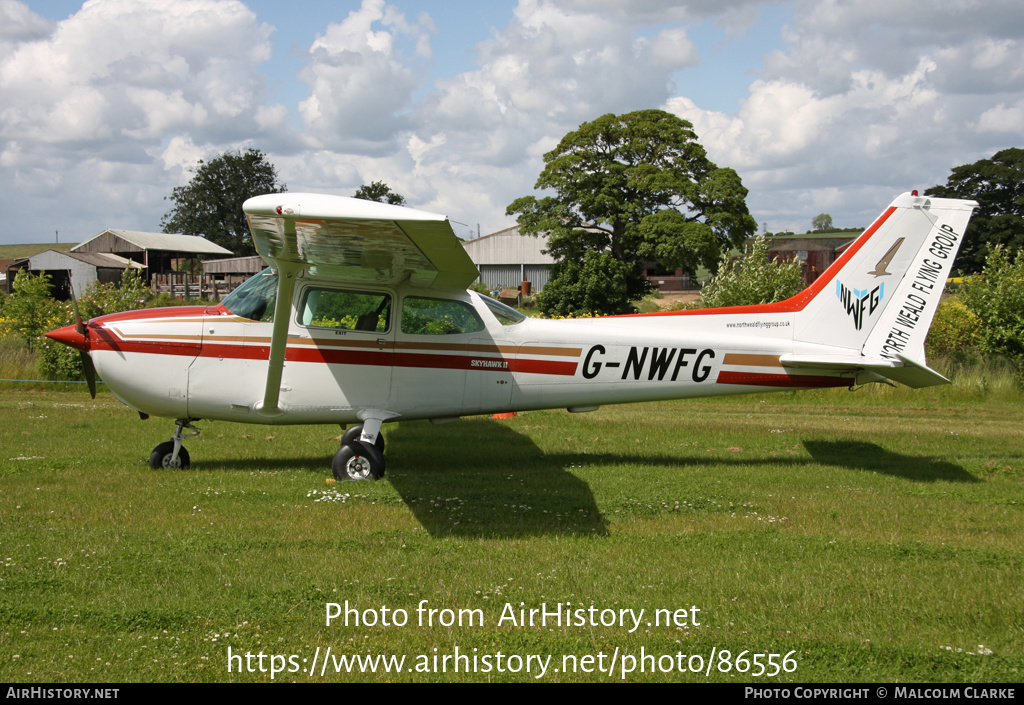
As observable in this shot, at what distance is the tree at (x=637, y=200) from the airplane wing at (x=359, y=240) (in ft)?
88.3

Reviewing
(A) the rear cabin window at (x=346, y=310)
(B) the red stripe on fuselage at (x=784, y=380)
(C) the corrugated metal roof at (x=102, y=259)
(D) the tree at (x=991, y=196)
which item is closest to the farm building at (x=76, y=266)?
(C) the corrugated metal roof at (x=102, y=259)

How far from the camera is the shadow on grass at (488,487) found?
626 centimetres

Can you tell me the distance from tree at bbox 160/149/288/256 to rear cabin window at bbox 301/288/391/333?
271 feet

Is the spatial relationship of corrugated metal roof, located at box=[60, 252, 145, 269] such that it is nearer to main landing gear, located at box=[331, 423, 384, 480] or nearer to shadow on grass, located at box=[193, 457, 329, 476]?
shadow on grass, located at box=[193, 457, 329, 476]

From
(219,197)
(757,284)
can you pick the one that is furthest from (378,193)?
(757,284)

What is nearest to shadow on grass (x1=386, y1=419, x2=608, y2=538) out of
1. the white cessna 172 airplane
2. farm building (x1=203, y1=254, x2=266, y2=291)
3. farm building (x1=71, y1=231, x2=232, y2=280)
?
the white cessna 172 airplane

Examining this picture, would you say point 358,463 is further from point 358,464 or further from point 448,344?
point 448,344

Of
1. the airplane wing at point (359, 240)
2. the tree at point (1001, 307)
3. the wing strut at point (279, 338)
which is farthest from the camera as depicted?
the tree at point (1001, 307)

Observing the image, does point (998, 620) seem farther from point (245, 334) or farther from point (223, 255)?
point (223, 255)

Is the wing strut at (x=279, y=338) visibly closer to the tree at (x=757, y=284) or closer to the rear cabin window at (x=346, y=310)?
the rear cabin window at (x=346, y=310)

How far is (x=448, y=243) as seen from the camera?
632 centimetres

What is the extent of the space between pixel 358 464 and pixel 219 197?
8795 cm

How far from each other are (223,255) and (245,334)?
60.5m

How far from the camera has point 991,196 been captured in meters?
58.2
